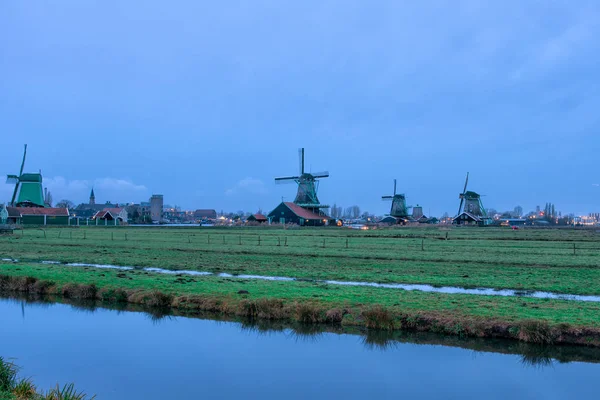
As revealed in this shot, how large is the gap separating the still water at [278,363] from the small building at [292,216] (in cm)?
9091

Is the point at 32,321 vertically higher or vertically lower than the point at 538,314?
lower

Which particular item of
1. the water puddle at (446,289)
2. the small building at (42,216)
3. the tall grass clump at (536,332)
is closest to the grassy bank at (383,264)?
the water puddle at (446,289)

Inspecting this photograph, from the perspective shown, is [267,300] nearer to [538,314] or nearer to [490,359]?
[490,359]

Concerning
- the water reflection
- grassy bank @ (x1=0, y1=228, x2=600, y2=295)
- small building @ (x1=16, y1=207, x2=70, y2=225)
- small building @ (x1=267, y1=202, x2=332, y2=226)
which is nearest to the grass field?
grassy bank @ (x1=0, y1=228, x2=600, y2=295)

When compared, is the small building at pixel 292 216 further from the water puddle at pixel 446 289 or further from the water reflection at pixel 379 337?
the water reflection at pixel 379 337

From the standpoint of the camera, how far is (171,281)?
23.7 metres

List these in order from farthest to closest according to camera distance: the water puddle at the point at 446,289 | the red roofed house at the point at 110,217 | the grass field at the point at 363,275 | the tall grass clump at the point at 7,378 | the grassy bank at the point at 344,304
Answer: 1. the red roofed house at the point at 110,217
2. the water puddle at the point at 446,289
3. the grass field at the point at 363,275
4. the grassy bank at the point at 344,304
5. the tall grass clump at the point at 7,378

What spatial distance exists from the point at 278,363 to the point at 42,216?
352 feet

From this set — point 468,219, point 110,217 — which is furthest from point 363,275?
point 468,219

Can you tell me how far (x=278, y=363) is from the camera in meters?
13.4

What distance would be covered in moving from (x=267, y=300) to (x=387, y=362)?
6255mm

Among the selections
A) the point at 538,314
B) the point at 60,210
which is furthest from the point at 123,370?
the point at 60,210

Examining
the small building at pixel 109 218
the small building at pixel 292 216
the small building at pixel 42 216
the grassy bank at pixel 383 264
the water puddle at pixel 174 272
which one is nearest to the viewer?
the grassy bank at pixel 383 264

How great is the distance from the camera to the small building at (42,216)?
104m
